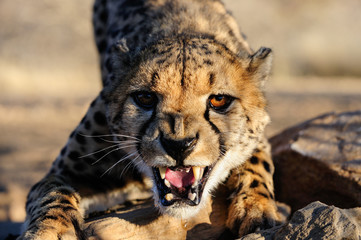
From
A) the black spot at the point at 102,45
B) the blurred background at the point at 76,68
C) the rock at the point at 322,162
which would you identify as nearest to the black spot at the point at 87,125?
the rock at the point at 322,162

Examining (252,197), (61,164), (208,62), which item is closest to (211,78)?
(208,62)

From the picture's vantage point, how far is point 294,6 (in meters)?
12.6

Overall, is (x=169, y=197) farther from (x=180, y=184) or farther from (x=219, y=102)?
(x=219, y=102)

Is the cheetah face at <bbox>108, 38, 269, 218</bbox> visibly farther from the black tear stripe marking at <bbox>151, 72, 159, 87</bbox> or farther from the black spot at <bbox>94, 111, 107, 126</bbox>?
the black spot at <bbox>94, 111, 107, 126</bbox>

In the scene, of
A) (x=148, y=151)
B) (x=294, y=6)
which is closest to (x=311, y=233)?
(x=148, y=151)

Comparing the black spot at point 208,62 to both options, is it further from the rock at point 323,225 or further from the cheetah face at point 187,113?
the rock at point 323,225

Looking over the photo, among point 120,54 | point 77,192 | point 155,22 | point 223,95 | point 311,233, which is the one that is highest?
point 155,22

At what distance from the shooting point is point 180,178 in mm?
2049

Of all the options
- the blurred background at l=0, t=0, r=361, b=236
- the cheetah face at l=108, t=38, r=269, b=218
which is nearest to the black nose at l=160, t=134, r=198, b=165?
the cheetah face at l=108, t=38, r=269, b=218

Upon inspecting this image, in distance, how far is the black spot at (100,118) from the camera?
2.69 m

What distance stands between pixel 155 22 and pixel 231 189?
1055 millimetres

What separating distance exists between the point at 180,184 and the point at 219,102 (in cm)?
42

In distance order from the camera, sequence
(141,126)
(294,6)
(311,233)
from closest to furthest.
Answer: (311,233)
(141,126)
(294,6)

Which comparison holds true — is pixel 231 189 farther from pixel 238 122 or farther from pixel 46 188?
pixel 46 188
